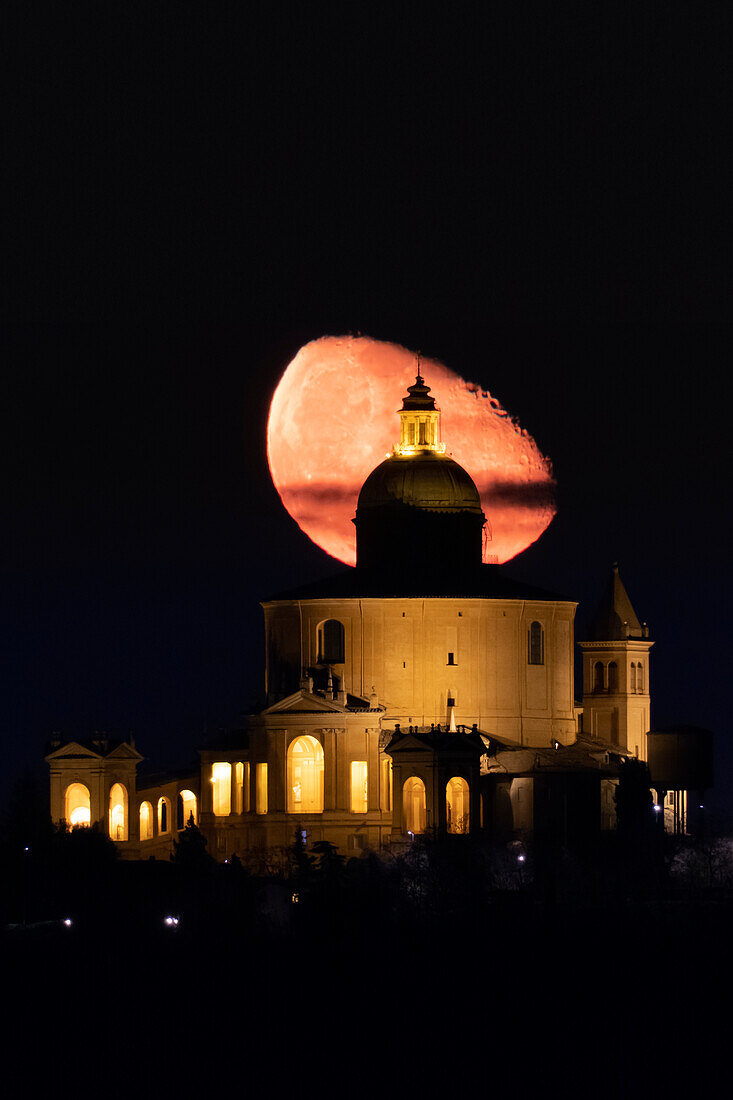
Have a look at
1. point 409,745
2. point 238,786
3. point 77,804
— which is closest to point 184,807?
point 238,786

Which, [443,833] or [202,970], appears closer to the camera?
[202,970]

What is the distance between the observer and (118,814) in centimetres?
18050

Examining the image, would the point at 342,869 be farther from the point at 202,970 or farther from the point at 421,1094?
the point at 421,1094

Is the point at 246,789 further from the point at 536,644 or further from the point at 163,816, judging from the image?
the point at 536,644

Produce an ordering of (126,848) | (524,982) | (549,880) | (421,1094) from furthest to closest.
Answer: (126,848) → (549,880) → (524,982) → (421,1094)

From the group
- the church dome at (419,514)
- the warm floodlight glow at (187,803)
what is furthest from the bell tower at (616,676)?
the warm floodlight glow at (187,803)

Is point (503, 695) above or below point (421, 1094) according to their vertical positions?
above

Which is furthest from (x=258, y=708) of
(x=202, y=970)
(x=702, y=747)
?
(x=202, y=970)

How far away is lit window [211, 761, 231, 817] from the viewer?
183m

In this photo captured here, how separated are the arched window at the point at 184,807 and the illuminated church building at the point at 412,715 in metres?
0.08

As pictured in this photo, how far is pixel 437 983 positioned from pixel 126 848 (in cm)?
2746

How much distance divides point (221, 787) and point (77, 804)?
606cm

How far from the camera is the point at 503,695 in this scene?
609 feet

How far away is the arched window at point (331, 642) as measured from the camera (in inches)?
7303
